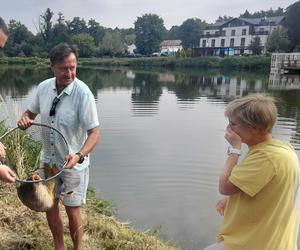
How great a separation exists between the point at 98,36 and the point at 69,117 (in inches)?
3913

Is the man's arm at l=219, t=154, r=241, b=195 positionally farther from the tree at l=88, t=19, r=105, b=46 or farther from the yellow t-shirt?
the tree at l=88, t=19, r=105, b=46

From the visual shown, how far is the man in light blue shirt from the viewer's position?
322cm

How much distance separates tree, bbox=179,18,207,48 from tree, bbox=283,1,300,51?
37879 mm

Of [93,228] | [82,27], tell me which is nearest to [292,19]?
[82,27]

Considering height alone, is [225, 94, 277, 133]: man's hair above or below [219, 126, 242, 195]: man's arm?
above

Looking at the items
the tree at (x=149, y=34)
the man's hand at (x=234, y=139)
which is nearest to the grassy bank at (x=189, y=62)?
the tree at (x=149, y=34)

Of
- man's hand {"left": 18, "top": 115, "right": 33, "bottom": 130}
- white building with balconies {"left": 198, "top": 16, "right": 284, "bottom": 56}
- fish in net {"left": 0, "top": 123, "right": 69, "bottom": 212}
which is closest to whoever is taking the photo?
fish in net {"left": 0, "top": 123, "right": 69, "bottom": 212}

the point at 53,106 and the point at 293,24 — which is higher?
the point at 293,24

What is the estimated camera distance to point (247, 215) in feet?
7.17

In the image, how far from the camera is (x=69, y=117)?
10.6ft

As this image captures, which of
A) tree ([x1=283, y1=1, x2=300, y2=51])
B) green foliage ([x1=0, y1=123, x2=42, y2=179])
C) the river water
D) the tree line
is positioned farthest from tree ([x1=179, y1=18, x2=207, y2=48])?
green foliage ([x1=0, y1=123, x2=42, y2=179])

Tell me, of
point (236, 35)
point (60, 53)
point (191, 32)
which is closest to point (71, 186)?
point (60, 53)

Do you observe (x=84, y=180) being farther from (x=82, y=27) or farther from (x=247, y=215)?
(x=82, y=27)

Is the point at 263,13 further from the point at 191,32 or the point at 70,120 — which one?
the point at 70,120
